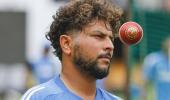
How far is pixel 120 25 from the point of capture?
257 inches

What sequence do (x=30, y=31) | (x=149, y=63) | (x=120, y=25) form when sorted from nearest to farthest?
(x=120, y=25)
(x=149, y=63)
(x=30, y=31)

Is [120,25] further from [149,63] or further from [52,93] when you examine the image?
[149,63]

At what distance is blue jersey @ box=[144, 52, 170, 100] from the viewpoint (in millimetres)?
12797

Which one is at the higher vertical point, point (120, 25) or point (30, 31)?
point (120, 25)

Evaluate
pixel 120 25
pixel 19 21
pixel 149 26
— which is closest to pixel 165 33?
pixel 149 26

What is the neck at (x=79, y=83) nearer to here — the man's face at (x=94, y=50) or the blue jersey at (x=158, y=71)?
the man's face at (x=94, y=50)

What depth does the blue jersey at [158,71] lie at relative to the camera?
12797 mm

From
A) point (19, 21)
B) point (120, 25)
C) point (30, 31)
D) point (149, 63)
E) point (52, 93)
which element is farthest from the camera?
point (30, 31)

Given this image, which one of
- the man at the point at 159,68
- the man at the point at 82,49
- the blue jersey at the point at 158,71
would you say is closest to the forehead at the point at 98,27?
the man at the point at 82,49

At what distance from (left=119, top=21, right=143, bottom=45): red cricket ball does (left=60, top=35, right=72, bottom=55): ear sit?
0.36m

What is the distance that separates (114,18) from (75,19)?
0.89 feet

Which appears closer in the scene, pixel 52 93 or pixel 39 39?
pixel 52 93

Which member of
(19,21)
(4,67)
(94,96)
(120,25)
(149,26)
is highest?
(120,25)

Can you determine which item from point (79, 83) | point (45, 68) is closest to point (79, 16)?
point (79, 83)
